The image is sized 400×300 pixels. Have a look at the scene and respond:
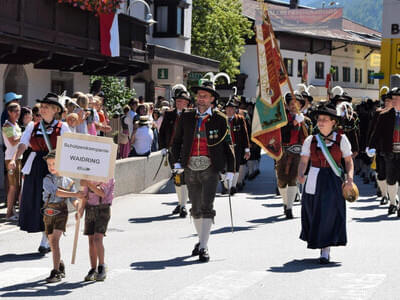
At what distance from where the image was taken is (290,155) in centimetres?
1397

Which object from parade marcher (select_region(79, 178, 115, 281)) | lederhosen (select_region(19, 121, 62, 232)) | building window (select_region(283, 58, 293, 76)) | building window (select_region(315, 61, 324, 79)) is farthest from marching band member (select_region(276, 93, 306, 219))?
building window (select_region(315, 61, 324, 79))

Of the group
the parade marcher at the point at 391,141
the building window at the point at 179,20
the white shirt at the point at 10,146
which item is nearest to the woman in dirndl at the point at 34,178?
the white shirt at the point at 10,146

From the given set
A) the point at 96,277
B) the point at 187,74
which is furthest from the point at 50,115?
the point at 187,74

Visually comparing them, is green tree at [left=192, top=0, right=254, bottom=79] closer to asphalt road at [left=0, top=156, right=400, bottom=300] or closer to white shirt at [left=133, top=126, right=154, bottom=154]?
white shirt at [left=133, top=126, right=154, bottom=154]

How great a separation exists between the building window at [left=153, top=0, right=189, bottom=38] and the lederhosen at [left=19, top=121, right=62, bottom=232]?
2939 centimetres

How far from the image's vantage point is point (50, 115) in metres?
9.65

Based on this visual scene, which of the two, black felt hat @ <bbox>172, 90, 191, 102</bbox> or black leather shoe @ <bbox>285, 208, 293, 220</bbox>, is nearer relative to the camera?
black felt hat @ <bbox>172, 90, 191, 102</bbox>

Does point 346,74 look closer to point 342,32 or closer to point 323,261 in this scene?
point 342,32

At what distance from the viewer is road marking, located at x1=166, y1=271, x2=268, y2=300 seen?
25.1 feet

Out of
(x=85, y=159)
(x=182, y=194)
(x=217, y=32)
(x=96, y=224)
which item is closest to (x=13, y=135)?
(x=182, y=194)

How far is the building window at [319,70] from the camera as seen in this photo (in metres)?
68.3

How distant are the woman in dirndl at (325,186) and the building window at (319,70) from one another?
59.0m

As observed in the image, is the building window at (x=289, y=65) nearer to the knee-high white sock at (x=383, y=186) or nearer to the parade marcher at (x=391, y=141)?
the knee-high white sock at (x=383, y=186)

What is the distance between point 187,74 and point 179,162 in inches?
1122
